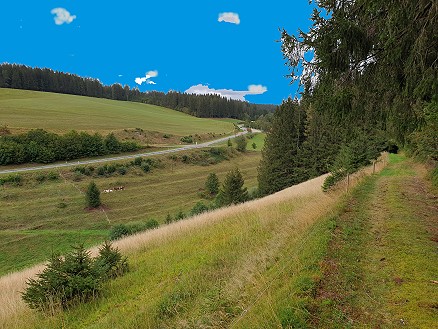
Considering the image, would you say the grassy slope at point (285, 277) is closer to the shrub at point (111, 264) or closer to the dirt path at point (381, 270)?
the dirt path at point (381, 270)

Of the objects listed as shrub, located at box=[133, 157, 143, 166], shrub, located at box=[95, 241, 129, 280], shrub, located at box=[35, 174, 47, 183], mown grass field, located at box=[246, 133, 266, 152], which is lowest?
shrub, located at box=[35, 174, 47, 183]

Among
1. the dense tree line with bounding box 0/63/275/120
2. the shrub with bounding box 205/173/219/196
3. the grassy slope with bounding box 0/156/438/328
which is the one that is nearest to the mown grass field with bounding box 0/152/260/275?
the shrub with bounding box 205/173/219/196

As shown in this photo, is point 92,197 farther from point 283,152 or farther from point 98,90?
point 98,90

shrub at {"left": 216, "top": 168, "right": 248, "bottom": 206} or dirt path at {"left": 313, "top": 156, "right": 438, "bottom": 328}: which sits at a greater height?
dirt path at {"left": 313, "top": 156, "right": 438, "bottom": 328}

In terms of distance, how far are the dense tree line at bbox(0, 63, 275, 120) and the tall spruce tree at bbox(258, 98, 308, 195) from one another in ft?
427

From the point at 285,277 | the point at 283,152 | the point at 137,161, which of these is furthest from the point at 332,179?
the point at 137,161

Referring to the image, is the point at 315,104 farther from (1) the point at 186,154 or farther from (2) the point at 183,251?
(1) the point at 186,154

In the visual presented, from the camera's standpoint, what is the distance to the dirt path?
4.18m

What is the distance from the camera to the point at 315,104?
8055mm

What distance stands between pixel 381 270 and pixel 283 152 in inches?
1398

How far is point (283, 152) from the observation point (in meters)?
40.6

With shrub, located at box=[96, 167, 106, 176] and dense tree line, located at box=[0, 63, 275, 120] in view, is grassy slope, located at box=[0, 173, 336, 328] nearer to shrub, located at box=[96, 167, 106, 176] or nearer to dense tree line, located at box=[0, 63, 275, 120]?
shrub, located at box=[96, 167, 106, 176]

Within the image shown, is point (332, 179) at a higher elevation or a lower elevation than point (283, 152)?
lower

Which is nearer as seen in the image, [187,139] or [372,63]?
[372,63]
